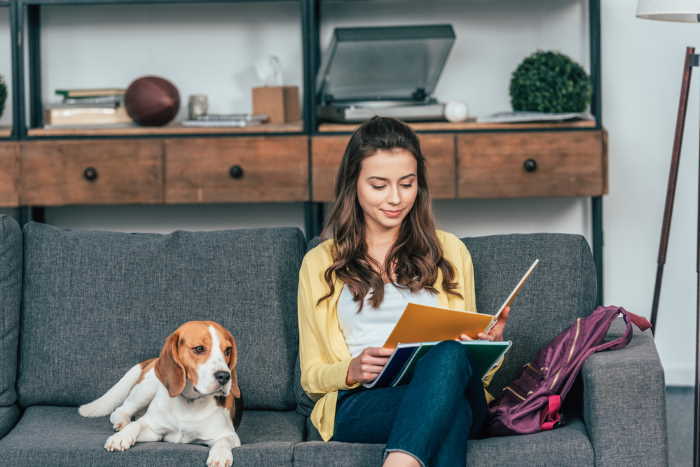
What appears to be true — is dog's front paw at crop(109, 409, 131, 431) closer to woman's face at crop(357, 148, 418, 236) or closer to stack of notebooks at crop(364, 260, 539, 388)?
stack of notebooks at crop(364, 260, 539, 388)

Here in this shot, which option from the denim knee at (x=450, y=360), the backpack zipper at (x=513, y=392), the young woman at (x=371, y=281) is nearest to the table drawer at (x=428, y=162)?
the young woman at (x=371, y=281)

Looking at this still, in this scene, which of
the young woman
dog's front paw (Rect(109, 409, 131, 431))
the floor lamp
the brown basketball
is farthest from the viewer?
the brown basketball

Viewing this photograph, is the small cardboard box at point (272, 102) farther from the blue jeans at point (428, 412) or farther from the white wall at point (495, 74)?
the blue jeans at point (428, 412)

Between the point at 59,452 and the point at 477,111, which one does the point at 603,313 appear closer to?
the point at 59,452

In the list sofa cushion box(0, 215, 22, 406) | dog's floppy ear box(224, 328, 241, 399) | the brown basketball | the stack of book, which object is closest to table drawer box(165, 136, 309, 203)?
the brown basketball

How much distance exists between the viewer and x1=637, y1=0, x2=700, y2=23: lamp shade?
2586 mm

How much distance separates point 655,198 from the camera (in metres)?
3.57

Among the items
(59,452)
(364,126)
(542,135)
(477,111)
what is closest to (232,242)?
(364,126)

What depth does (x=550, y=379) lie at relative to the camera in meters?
1.99

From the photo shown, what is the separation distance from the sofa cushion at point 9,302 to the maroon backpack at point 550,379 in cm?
112

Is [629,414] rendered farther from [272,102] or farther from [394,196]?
[272,102]

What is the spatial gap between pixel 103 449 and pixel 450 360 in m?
0.72

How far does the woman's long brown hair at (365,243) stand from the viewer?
209cm

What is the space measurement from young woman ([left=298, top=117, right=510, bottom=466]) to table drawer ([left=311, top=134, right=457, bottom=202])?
0.99 metres
